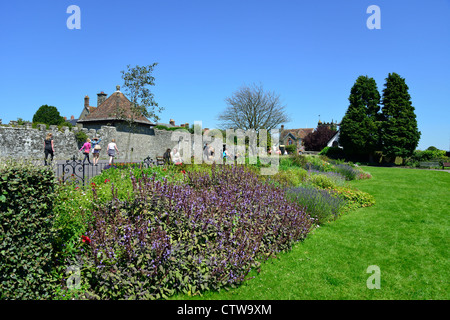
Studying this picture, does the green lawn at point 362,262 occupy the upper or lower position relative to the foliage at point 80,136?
lower

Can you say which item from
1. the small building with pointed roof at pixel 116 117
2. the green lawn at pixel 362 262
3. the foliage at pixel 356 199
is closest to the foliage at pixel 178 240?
the green lawn at pixel 362 262

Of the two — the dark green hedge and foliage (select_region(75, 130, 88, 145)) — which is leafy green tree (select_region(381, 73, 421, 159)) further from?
the dark green hedge

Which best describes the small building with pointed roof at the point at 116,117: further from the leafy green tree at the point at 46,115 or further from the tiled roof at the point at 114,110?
the leafy green tree at the point at 46,115

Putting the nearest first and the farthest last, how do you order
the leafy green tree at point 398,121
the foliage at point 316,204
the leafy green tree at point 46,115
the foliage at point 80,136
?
1. the foliage at point 316,204
2. the foliage at point 80,136
3. the leafy green tree at point 398,121
4. the leafy green tree at point 46,115

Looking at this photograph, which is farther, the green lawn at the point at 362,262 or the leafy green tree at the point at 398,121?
the leafy green tree at the point at 398,121

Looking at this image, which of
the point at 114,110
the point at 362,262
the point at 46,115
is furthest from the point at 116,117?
the point at 362,262


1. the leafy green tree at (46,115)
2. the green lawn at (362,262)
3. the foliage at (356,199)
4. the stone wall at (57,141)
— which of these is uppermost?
the leafy green tree at (46,115)

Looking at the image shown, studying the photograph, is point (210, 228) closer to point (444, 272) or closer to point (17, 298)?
point (17, 298)

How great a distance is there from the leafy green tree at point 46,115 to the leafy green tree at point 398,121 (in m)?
49.1

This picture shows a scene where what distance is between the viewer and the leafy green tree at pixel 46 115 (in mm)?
46459

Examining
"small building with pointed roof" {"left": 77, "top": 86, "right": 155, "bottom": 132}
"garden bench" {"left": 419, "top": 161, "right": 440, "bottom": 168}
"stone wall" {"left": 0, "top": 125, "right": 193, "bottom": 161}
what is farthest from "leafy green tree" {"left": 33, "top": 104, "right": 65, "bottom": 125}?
"garden bench" {"left": 419, "top": 161, "right": 440, "bottom": 168}

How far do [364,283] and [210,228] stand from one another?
2.37 m

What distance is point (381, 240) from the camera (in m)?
5.68

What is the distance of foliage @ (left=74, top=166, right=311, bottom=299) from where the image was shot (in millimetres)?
3418
